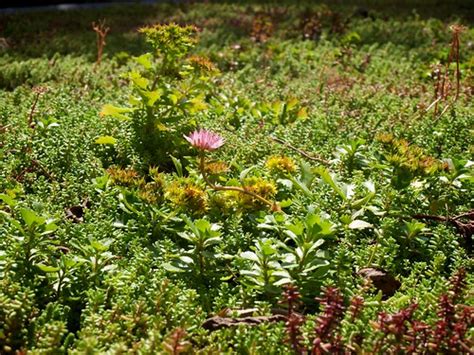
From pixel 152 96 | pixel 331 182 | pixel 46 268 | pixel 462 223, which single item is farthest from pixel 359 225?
pixel 152 96

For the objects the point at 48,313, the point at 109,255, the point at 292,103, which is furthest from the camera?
the point at 292,103

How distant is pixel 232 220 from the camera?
2834 millimetres

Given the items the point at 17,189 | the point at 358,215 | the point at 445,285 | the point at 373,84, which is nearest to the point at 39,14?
the point at 373,84

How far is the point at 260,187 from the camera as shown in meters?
2.95

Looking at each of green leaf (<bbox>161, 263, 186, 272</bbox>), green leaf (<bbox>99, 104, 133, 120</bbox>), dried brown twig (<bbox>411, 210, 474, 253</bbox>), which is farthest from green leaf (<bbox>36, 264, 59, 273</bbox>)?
dried brown twig (<bbox>411, 210, 474, 253</bbox>)

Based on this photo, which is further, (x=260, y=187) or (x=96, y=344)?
(x=260, y=187)

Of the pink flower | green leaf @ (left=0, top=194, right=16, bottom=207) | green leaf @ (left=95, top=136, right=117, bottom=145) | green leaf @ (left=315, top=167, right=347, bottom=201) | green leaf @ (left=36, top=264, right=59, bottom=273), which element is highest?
the pink flower

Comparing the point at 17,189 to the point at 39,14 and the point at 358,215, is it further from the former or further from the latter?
the point at 39,14

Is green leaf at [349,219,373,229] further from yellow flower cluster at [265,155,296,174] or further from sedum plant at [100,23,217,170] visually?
sedum plant at [100,23,217,170]

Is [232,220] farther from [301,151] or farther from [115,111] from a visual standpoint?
[115,111]

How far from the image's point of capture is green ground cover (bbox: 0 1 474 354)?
214 centimetres

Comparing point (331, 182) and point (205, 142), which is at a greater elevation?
point (205, 142)

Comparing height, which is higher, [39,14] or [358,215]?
[358,215]

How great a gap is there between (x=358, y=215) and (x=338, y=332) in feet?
2.85
